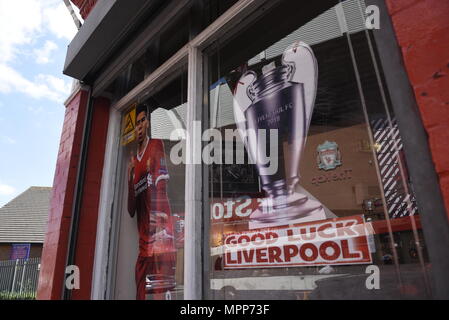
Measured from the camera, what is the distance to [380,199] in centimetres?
94

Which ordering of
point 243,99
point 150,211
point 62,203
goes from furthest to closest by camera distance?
point 62,203 → point 150,211 → point 243,99

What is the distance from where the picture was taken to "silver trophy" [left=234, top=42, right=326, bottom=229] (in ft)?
3.76

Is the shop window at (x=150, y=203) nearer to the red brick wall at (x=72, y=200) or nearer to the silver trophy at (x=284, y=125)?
the red brick wall at (x=72, y=200)

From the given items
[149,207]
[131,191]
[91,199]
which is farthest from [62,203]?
[149,207]

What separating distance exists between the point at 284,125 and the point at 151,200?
101 centimetres

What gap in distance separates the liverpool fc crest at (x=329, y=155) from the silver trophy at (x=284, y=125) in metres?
0.08

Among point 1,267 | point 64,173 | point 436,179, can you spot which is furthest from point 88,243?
point 1,267

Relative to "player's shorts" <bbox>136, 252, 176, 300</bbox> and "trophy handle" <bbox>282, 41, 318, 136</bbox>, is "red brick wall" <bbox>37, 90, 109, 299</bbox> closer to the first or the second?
"player's shorts" <bbox>136, 252, 176, 300</bbox>

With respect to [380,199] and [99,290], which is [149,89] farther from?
[380,199]

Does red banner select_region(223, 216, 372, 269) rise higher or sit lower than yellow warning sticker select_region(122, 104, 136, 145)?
lower

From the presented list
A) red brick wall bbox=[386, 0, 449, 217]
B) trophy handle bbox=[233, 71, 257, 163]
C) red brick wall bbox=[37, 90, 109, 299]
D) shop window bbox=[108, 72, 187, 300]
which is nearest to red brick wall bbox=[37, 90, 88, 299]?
red brick wall bbox=[37, 90, 109, 299]

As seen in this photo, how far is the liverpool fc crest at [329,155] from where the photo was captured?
1132 millimetres

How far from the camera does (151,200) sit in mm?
1850

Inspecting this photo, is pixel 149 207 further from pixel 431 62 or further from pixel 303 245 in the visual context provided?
pixel 431 62
